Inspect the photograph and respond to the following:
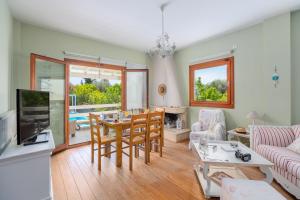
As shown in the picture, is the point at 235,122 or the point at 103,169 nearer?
the point at 103,169

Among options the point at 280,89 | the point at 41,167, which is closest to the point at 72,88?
the point at 41,167

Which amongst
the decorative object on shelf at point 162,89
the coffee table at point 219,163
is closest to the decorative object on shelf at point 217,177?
the coffee table at point 219,163

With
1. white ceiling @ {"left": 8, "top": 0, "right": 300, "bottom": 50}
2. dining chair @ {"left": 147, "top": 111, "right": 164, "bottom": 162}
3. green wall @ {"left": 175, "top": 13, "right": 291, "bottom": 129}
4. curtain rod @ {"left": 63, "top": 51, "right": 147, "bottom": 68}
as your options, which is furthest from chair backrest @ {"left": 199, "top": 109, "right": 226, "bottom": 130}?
curtain rod @ {"left": 63, "top": 51, "right": 147, "bottom": 68}

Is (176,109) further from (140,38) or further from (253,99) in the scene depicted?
(140,38)

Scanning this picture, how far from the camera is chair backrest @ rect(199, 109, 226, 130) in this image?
3.46m

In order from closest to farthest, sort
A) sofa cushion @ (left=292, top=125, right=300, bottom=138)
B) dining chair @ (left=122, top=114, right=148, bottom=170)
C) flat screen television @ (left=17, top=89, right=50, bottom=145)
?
1. flat screen television @ (left=17, top=89, right=50, bottom=145)
2. sofa cushion @ (left=292, top=125, right=300, bottom=138)
3. dining chair @ (left=122, top=114, right=148, bottom=170)

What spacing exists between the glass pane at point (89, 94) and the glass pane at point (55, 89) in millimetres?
1789

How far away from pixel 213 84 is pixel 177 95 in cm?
111

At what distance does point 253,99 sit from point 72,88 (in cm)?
568

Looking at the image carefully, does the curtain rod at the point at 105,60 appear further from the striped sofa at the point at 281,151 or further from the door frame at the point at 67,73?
the striped sofa at the point at 281,151

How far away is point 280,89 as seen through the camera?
8.86ft

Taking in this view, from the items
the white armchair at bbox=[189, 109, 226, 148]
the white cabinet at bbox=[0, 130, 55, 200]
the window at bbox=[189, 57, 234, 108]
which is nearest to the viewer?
the white cabinet at bbox=[0, 130, 55, 200]

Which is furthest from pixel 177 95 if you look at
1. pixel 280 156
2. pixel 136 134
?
pixel 280 156

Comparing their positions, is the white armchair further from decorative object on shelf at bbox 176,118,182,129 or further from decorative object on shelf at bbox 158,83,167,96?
decorative object on shelf at bbox 158,83,167,96
